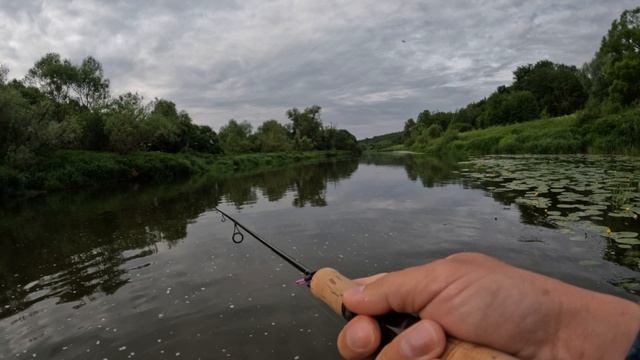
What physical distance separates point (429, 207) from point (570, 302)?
12.5m

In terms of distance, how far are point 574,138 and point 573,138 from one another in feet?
0.41

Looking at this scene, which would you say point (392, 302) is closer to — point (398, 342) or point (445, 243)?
point (398, 342)

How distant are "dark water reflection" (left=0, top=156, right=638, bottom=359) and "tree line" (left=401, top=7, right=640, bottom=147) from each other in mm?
33438

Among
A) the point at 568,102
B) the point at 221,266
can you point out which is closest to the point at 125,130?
the point at 221,266

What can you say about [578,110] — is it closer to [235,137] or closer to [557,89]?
[557,89]

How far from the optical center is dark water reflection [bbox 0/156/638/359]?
17.8ft

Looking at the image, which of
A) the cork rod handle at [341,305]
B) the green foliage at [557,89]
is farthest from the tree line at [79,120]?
the green foliage at [557,89]

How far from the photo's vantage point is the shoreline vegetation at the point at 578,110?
3091cm

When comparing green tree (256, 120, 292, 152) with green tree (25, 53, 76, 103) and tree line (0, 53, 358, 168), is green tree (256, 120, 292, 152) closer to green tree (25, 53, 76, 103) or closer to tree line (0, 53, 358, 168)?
tree line (0, 53, 358, 168)

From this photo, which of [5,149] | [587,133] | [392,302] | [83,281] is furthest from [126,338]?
[587,133]

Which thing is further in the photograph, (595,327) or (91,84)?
(91,84)

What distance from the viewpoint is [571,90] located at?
7738 cm

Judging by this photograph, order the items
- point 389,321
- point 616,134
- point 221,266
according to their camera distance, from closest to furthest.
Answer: point 389,321 < point 221,266 < point 616,134

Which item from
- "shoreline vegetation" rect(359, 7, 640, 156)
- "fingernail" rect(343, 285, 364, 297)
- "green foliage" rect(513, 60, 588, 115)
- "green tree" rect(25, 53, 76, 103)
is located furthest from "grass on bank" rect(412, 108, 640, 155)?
"green tree" rect(25, 53, 76, 103)
